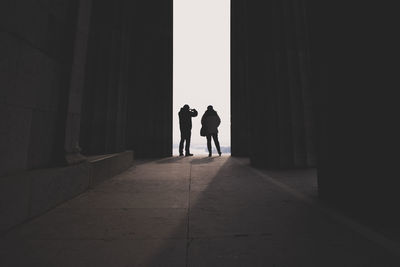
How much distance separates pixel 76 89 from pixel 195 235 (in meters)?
2.94

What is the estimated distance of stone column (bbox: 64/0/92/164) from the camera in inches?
122

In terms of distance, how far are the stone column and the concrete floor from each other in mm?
784

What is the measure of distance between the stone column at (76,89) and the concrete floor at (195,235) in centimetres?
78

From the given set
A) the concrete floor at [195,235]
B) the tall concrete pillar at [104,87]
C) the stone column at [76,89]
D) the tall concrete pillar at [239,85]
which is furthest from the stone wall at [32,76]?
the tall concrete pillar at [239,85]

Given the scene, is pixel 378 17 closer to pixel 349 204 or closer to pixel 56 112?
pixel 349 204

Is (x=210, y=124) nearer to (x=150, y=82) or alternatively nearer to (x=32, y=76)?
(x=150, y=82)

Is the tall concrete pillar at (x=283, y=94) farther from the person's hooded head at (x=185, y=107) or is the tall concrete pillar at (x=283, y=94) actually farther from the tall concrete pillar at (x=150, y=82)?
the tall concrete pillar at (x=150, y=82)

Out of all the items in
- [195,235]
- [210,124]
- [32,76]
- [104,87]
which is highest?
[104,87]

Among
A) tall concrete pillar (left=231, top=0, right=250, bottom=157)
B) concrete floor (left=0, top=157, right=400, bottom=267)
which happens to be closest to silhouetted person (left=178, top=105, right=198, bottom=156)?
tall concrete pillar (left=231, top=0, right=250, bottom=157)


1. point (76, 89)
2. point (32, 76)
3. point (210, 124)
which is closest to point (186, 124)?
point (210, 124)

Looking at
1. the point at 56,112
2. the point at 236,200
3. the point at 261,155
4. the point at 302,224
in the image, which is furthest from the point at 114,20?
the point at 302,224

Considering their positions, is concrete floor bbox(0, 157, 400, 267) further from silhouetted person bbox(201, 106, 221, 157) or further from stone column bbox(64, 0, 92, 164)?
silhouetted person bbox(201, 106, 221, 157)

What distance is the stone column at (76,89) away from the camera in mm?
3090

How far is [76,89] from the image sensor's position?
3258 millimetres
